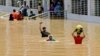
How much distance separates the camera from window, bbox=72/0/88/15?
38.3m

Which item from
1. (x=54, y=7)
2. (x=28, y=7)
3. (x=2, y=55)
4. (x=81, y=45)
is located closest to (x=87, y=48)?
(x=81, y=45)

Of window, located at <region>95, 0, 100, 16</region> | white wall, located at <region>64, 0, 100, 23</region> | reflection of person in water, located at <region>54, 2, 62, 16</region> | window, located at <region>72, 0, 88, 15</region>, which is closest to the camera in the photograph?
window, located at <region>95, 0, 100, 16</region>

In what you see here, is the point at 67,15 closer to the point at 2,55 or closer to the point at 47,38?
the point at 47,38

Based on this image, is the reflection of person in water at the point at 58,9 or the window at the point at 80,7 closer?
the window at the point at 80,7

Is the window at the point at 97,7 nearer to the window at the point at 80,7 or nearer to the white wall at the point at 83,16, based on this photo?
the white wall at the point at 83,16

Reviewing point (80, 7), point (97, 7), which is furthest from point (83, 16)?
point (97, 7)

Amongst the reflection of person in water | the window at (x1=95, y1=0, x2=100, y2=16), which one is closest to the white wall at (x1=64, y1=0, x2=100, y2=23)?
the window at (x1=95, y1=0, x2=100, y2=16)

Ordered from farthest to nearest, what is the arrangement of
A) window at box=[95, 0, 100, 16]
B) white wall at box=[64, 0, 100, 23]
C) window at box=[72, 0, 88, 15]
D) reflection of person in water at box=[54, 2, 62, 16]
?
1. reflection of person in water at box=[54, 2, 62, 16]
2. window at box=[72, 0, 88, 15]
3. white wall at box=[64, 0, 100, 23]
4. window at box=[95, 0, 100, 16]

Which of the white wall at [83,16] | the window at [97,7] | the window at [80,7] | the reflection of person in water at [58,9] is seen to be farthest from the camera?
the reflection of person in water at [58,9]

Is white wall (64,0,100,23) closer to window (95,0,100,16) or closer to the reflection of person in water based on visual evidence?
window (95,0,100,16)

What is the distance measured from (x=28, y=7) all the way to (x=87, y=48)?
28739mm

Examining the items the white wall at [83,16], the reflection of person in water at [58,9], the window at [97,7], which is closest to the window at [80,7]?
the white wall at [83,16]

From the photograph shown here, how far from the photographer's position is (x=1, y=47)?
19.1m

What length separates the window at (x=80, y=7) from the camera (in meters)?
38.3
